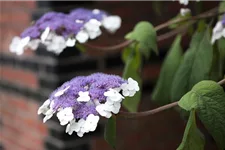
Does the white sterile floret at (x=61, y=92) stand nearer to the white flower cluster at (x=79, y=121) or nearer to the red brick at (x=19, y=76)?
the white flower cluster at (x=79, y=121)

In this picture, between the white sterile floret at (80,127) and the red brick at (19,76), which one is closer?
the white sterile floret at (80,127)

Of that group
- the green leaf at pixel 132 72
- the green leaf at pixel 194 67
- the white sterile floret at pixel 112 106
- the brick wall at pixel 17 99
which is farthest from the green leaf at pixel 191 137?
the brick wall at pixel 17 99

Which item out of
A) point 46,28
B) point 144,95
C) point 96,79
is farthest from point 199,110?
point 144,95

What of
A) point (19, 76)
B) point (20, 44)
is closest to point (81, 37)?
point (20, 44)

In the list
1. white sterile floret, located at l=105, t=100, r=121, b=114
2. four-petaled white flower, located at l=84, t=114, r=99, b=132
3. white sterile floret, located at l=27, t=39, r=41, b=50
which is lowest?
four-petaled white flower, located at l=84, t=114, r=99, b=132

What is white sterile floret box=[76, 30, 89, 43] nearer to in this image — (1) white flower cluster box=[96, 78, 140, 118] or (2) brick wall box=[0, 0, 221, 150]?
(1) white flower cluster box=[96, 78, 140, 118]

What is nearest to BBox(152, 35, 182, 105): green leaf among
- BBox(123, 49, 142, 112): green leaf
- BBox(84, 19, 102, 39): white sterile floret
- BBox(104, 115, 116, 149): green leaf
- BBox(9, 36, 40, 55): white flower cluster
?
BBox(123, 49, 142, 112): green leaf
